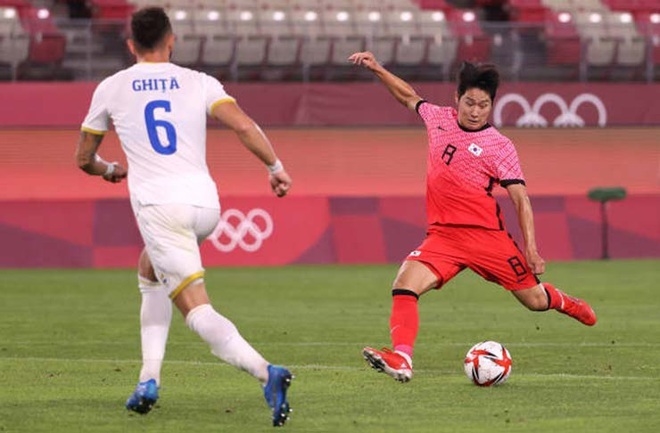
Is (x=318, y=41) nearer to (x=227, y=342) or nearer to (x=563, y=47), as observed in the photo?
(x=563, y=47)

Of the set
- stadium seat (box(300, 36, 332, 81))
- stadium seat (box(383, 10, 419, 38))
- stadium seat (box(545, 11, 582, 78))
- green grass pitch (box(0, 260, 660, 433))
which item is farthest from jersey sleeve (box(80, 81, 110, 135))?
stadium seat (box(545, 11, 582, 78))

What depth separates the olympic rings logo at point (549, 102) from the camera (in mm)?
30344

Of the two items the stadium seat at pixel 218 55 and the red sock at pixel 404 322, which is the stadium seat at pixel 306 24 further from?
the red sock at pixel 404 322

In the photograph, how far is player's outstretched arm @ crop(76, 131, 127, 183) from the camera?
9.59 m

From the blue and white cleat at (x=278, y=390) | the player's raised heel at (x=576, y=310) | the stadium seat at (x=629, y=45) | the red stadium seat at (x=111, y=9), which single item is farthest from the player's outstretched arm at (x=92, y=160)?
the stadium seat at (x=629, y=45)

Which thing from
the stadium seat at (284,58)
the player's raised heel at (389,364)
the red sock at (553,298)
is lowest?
the stadium seat at (284,58)

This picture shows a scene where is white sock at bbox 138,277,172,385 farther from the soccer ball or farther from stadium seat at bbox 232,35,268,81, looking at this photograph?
stadium seat at bbox 232,35,268,81

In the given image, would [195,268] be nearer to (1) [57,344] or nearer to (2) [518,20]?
(1) [57,344]

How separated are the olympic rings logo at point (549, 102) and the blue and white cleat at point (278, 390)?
21.7 meters

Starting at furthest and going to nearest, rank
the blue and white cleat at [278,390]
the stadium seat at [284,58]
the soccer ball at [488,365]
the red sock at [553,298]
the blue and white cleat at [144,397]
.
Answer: the stadium seat at [284,58] < the red sock at [553,298] < the soccer ball at [488,365] < the blue and white cleat at [144,397] < the blue and white cleat at [278,390]

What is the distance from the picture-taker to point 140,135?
9328 millimetres

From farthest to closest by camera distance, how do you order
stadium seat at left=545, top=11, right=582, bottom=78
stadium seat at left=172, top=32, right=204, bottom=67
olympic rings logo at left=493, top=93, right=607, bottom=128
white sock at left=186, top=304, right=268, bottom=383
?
1. olympic rings logo at left=493, top=93, right=607, bottom=128
2. stadium seat at left=545, top=11, right=582, bottom=78
3. stadium seat at left=172, top=32, right=204, bottom=67
4. white sock at left=186, top=304, right=268, bottom=383

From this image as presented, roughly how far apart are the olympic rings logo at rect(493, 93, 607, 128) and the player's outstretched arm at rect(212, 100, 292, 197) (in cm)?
2125

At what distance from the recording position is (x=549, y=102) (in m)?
30.6
